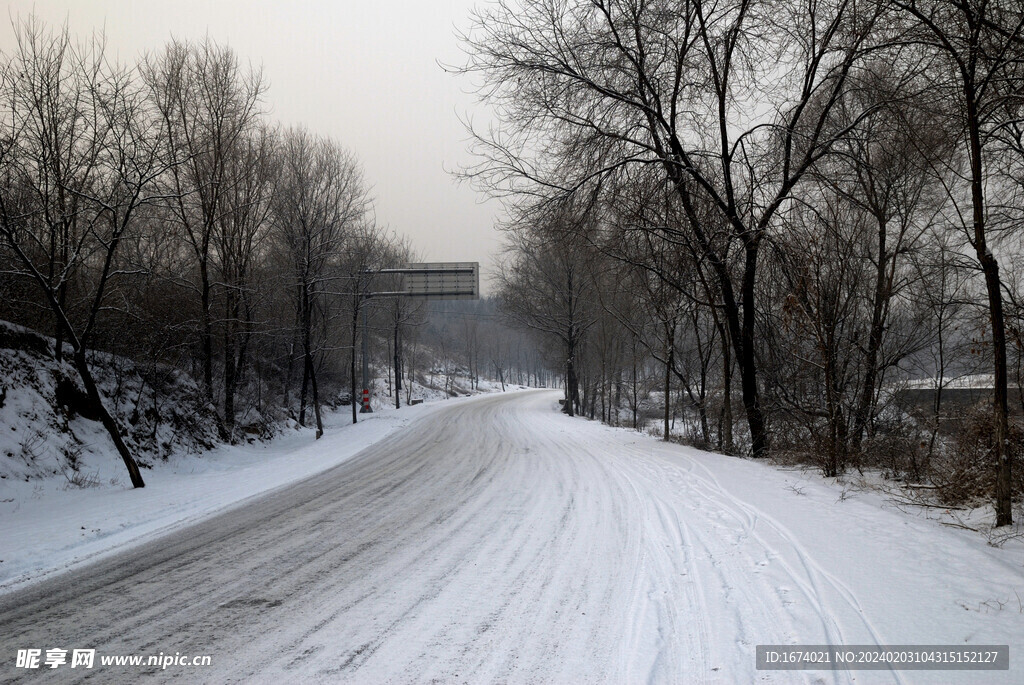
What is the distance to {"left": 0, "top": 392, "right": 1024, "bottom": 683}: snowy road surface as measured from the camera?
3465 mm

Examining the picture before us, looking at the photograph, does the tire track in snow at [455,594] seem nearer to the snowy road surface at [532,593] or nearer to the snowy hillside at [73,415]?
the snowy road surface at [532,593]

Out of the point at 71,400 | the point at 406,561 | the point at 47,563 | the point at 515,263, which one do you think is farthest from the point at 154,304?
the point at 515,263

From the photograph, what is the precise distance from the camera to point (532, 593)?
460 centimetres

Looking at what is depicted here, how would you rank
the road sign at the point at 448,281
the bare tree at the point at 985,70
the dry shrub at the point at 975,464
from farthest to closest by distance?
1. the road sign at the point at 448,281
2. the dry shrub at the point at 975,464
3. the bare tree at the point at 985,70

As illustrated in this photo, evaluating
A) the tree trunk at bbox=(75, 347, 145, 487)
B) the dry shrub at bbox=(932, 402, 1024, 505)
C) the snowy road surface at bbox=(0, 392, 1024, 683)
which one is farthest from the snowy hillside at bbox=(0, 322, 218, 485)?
the dry shrub at bbox=(932, 402, 1024, 505)

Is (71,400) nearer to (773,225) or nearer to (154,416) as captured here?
(154,416)

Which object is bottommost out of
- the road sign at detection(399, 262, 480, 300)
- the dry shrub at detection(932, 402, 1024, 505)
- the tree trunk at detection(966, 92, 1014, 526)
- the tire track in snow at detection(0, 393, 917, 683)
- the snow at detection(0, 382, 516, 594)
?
the snow at detection(0, 382, 516, 594)

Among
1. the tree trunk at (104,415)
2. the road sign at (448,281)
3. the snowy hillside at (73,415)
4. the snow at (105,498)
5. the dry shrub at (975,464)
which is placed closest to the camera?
the snow at (105,498)

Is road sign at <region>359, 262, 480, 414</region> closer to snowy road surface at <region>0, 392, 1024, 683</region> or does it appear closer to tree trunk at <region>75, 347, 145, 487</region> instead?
tree trunk at <region>75, 347, 145, 487</region>

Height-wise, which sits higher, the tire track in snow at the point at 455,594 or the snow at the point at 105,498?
the tire track in snow at the point at 455,594

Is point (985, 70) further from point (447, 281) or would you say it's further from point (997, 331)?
point (447, 281)

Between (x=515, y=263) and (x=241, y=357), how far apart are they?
17.2m

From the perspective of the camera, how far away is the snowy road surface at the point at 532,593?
136 inches

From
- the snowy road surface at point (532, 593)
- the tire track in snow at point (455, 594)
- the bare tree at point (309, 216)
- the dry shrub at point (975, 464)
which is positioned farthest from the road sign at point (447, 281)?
the dry shrub at point (975, 464)
